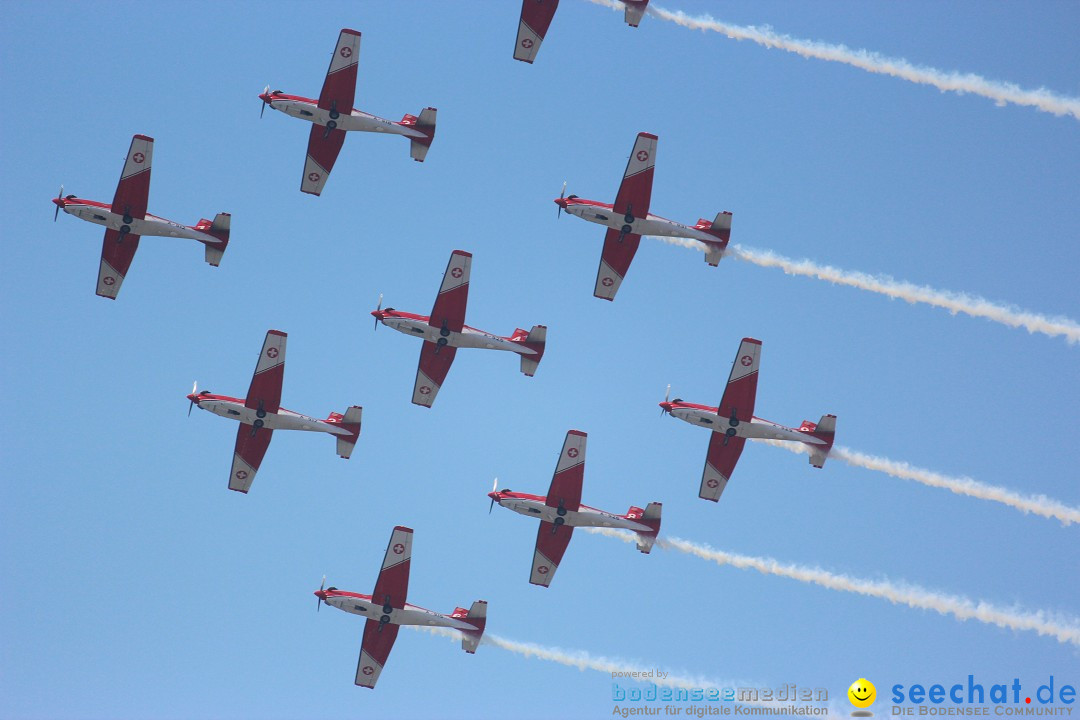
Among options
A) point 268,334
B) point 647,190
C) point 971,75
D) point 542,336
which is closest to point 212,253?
point 268,334

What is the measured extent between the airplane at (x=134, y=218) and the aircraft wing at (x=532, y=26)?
45.0ft

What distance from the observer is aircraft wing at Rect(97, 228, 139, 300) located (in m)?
59.1

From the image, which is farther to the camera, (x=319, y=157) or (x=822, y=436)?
(x=319, y=157)

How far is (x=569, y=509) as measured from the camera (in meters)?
57.8

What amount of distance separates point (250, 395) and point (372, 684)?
517 inches

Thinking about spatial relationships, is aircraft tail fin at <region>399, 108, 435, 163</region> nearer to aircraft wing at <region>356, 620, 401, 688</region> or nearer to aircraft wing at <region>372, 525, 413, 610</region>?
aircraft wing at <region>372, 525, 413, 610</region>

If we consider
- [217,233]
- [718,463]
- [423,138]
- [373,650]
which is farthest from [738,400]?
[217,233]

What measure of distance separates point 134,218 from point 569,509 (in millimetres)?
20972

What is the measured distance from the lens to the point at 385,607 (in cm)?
5809

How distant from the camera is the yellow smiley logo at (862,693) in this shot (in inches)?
2156

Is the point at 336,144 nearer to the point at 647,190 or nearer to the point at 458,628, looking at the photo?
the point at 647,190

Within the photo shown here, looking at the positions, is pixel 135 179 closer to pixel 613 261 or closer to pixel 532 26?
pixel 532 26

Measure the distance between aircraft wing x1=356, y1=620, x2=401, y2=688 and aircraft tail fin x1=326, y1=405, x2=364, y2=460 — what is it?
707cm

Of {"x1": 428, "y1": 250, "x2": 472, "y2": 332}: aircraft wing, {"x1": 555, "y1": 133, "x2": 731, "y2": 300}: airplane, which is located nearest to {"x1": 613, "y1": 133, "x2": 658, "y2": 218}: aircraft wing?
{"x1": 555, "y1": 133, "x2": 731, "y2": 300}: airplane
